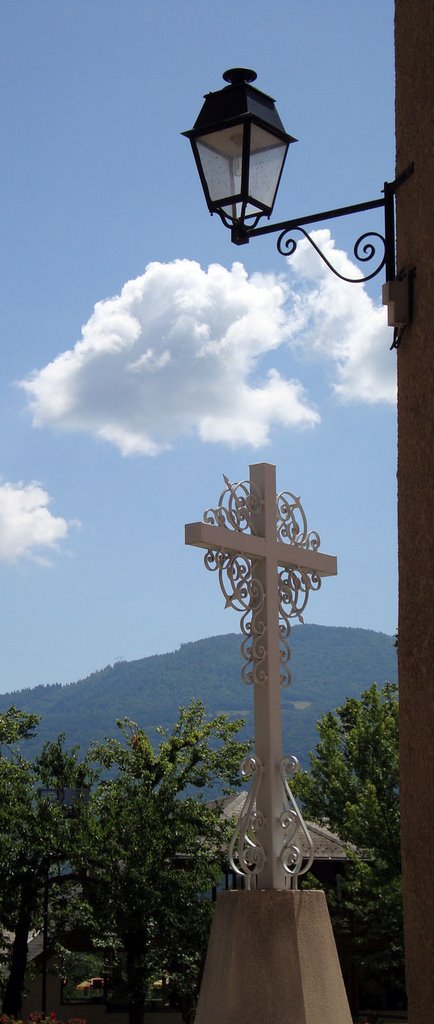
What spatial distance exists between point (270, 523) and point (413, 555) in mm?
5140

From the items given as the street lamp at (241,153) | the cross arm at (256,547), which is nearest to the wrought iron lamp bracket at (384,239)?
the street lamp at (241,153)

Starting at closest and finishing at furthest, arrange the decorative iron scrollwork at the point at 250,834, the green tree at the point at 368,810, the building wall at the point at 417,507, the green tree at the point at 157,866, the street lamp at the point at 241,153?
the building wall at the point at 417,507 < the street lamp at the point at 241,153 < the decorative iron scrollwork at the point at 250,834 < the green tree at the point at 368,810 < the green tree at the point at 157,866

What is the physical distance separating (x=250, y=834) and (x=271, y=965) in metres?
1.02

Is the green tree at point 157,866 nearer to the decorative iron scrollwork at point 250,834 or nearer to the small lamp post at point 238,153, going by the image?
the decorative iron scrollwork at point 250,834

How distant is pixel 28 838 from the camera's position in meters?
30.7

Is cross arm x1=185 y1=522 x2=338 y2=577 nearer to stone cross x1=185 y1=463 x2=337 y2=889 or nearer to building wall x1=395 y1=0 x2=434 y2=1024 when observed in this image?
stone cross x1=185 y1=463 x2=337 y2=889

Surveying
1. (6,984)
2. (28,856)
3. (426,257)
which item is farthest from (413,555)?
(6,984)

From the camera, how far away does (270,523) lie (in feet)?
30.9

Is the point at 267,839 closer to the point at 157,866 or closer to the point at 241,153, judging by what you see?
the point at 241,153

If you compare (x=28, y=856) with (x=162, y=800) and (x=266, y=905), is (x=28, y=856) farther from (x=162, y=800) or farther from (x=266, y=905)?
(x=266, y=905)

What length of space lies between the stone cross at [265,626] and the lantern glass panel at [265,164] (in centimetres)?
338

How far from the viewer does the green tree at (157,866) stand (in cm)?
2888

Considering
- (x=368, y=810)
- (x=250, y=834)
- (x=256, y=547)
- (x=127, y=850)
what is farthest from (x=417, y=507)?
(x=127, y=850)

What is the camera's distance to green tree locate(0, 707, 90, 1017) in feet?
99.2
